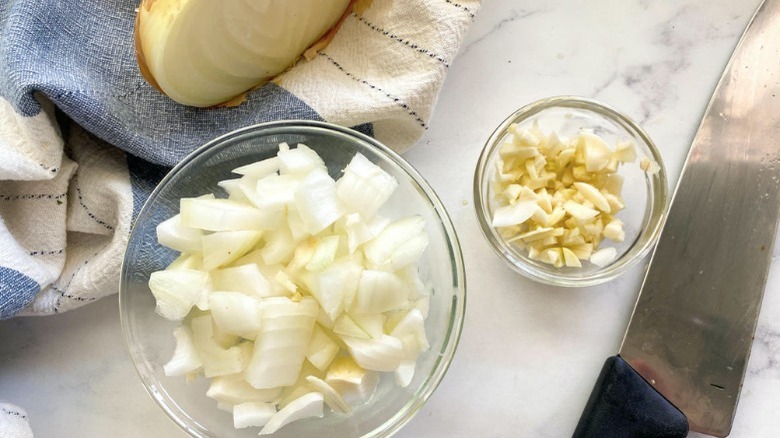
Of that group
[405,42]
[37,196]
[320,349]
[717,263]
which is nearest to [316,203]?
[320,349]

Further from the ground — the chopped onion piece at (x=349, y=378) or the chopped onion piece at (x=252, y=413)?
the chopped onion piece at (x=349, y=378)

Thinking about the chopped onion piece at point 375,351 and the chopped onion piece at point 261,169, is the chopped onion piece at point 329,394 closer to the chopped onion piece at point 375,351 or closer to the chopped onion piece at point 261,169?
the chopped onion piece at point 375,351

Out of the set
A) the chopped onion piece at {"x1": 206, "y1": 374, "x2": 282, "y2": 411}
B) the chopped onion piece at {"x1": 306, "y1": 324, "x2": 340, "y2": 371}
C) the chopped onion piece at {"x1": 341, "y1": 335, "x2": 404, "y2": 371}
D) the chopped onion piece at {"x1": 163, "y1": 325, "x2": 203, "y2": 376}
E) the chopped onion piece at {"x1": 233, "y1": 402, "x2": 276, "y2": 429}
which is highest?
the chopped onion piece at {"x1": 341, "y1": 335, "x2": 404, "y2": 371}

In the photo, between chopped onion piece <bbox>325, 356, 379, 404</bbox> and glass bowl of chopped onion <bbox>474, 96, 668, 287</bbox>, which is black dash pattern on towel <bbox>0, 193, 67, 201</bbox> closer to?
chopped onion piece <bbox>325, 356, 379, 404</bbox>

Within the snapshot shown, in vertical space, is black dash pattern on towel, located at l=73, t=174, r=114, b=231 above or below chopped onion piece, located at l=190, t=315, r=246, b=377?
above

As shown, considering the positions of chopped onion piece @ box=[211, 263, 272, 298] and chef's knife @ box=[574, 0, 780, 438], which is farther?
chef's knife @ box=[574, 0, 780, 438]

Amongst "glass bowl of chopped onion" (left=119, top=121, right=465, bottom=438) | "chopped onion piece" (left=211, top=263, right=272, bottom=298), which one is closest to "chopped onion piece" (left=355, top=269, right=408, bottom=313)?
"glass bowl of chopped onion" (left=119, top=121, right=465, bottom=438)

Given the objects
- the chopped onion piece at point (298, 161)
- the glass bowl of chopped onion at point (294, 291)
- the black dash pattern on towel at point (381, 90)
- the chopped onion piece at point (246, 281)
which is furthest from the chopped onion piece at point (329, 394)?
the black dash pattern on towel at point (381, 90)
